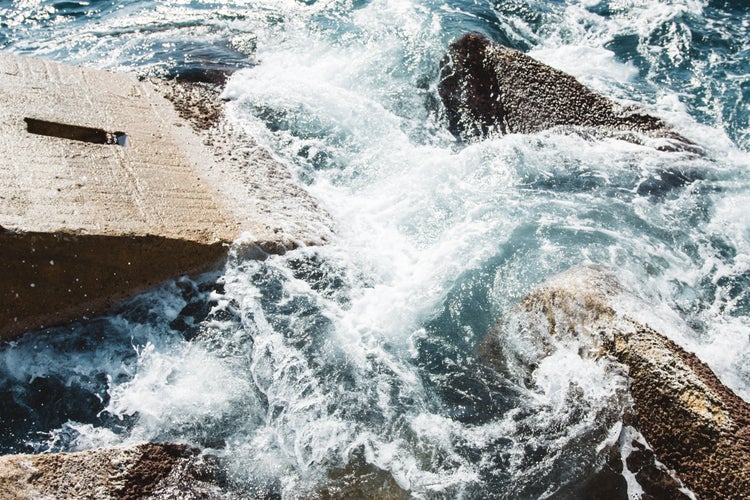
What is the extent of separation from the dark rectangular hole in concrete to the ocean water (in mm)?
1600

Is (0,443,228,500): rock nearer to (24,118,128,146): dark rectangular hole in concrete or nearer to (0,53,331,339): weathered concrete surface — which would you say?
(0,53,331,339): weathered concrete surface

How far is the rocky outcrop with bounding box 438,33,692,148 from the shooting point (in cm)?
645

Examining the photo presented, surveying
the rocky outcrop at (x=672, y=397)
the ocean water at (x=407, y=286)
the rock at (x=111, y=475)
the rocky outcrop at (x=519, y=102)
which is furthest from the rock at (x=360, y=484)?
the rocky outcrop at (x=519, y=102)

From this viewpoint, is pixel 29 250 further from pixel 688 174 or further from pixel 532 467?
pixel 688 174

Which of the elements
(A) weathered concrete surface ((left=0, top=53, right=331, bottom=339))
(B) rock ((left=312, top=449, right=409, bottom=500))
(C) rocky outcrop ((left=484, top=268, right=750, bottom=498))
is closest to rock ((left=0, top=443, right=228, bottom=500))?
(B) rock ((left=312, top=449, right=409, bottom=500))

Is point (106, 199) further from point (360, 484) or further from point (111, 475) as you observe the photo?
point (360, 484)

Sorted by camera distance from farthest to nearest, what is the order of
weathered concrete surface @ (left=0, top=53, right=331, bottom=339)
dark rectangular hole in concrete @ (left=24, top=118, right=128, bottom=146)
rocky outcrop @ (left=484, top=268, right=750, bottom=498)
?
1. dark rectangular hole in concrete @ (left=24, top=118, right=128, bottom=146)
2. weathered concrete surface @ (left=0, top=53, right=331, bottom=339)
3. rocky outcrop @ (left=484, top=268, right=750, bottom=498)

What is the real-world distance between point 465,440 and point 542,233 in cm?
238

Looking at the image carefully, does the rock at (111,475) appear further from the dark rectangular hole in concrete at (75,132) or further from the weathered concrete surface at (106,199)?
the dark rectangular hole in concrete at (75,132)

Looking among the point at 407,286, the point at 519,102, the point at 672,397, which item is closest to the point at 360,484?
the point at 407,286

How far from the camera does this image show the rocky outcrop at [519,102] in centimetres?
645

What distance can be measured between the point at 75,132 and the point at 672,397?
521 cm

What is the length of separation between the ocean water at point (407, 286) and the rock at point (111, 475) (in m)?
0.24

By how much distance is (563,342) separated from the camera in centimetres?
418
